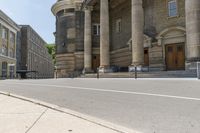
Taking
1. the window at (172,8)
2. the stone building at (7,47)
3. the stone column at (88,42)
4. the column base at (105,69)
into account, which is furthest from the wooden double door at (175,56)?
the stone building at (7,47)

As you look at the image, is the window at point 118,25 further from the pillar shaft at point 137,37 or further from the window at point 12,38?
the window at point 12,38

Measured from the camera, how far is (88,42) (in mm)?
37469

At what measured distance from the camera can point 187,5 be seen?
22172 millimetres

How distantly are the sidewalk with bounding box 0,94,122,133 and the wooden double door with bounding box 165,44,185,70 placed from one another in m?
21.4

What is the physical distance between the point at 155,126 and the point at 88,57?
1246 inches

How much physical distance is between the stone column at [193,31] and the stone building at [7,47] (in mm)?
52645

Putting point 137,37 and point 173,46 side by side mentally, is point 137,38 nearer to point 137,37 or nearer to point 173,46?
point 137,37

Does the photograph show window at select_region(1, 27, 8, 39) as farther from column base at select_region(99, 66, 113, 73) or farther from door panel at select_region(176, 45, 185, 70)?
door panel at select_region(176, 45, 185, 70)

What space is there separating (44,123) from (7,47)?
69.5m

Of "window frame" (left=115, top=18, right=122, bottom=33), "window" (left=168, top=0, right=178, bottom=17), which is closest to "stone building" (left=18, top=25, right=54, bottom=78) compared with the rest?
"window frame" (left=115, top=18, right=122, bottom=33)

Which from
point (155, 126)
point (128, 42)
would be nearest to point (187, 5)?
point (128, 42)

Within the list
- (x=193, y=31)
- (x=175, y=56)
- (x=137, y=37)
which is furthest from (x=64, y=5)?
(x=193, y=31)

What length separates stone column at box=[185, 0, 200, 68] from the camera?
21.4m

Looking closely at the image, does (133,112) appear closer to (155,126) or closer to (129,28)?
(155,126)
